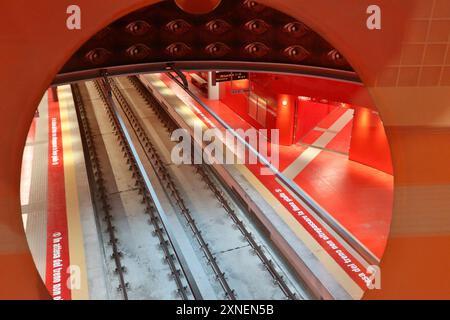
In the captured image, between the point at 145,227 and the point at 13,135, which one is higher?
the point at 13,135

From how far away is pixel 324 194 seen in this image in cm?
890

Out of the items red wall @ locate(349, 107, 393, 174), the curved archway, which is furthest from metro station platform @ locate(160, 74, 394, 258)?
the curved archway

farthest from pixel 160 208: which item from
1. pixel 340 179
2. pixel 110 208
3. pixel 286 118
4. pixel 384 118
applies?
pixel 286 118

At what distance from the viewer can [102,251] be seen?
5621mm

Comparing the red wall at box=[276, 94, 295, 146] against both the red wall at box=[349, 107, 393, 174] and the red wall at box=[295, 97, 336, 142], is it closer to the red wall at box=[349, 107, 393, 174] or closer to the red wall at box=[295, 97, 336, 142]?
the red wall at box=[295, 97, 336, 142]

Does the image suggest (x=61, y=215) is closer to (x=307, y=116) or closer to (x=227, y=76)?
(x=227, y=76)

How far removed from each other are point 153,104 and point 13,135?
1082 cm

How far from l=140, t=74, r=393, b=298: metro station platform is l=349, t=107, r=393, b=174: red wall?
0.23 m

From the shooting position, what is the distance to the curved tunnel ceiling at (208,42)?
13.6 feet

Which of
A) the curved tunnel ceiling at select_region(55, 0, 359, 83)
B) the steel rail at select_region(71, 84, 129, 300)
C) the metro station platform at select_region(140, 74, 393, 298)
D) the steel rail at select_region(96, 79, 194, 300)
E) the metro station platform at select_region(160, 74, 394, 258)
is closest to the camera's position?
the curved tunnel ceiling at select_region(55, 0, 359, 83)

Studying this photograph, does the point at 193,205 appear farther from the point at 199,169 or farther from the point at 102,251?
the point at 102,251

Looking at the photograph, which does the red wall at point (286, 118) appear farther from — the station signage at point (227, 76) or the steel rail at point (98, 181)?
the steel rail at point (98, 181)

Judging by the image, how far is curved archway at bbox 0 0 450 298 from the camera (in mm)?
1617
